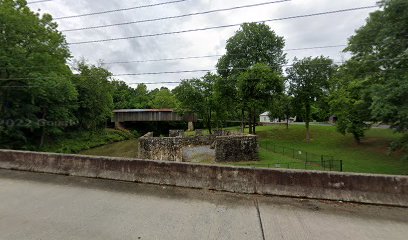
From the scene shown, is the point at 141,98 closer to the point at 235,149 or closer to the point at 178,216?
the point at 235,149

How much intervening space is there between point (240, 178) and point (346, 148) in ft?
86.0

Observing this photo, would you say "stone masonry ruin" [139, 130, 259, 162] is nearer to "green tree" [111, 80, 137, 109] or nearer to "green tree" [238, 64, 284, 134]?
"green tree" [238, 64, 284, 134]

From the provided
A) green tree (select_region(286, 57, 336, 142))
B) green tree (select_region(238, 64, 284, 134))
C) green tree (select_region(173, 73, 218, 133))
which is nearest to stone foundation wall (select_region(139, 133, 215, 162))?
green tree (select_region(238, 64, 284, 134))

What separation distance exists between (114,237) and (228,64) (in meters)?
32.3

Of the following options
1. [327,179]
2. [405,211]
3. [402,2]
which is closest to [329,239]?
[327,179]

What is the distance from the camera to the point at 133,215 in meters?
4.48

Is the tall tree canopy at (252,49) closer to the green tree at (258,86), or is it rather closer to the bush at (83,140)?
the green tree at (258,86)

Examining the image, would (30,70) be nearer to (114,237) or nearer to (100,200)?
(100,200)

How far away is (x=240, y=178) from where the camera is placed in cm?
555

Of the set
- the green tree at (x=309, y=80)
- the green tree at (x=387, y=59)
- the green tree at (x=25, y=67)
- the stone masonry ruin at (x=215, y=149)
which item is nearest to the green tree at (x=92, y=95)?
the green tree at (x=25, y=67)

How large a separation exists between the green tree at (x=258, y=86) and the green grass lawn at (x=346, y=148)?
5194mm

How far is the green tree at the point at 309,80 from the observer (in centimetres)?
3052

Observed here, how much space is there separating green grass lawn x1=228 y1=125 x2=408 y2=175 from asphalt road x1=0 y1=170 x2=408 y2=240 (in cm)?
1264

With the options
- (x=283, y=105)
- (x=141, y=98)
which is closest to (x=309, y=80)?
(x=283, y=105)
